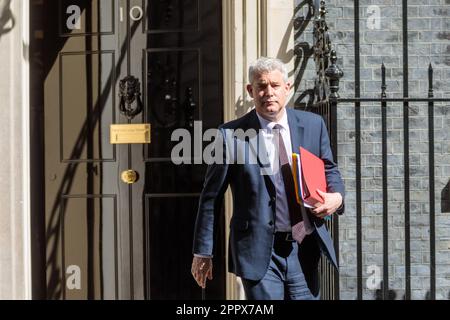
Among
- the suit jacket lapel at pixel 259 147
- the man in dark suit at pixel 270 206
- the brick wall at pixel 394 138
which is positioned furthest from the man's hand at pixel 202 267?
the brick wall at pixel 394 138

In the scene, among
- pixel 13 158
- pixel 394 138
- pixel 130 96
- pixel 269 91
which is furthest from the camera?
pixel 130 96

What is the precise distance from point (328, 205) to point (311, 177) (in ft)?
0.58

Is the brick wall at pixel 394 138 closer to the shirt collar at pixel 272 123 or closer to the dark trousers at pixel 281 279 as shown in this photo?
the shirt collar at pixel 272 123

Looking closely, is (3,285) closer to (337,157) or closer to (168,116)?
(168,116)

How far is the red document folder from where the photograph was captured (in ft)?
11.8

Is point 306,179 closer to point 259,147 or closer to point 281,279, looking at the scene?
point 259,147

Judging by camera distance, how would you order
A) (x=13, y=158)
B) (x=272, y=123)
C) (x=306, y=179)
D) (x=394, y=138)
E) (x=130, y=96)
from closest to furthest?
1. (x=306, y=179)
2. (x=272, y=123)
3. (x=13, y=158)
4. (x=394, y=138)
5. (x=130, y=96)

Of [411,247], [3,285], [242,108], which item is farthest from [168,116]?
[411,247]

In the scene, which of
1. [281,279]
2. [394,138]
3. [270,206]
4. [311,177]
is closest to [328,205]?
[311,177]

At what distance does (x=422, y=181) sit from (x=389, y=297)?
2.76 ft

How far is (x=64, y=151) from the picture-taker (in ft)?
17.5

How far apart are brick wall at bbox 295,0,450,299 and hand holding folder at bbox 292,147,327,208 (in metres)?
1.49

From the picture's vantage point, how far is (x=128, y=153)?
5320 millimetres

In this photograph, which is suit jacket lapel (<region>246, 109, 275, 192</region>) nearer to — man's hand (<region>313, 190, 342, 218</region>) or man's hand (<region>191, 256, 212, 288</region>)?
man's hand (<region>313, 190, 342, 218</region>)
